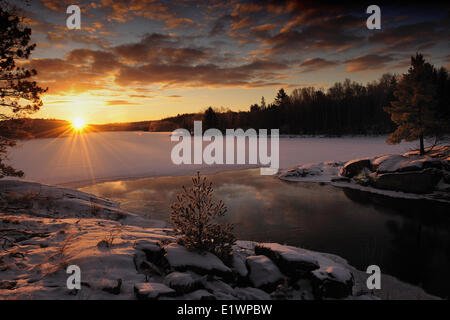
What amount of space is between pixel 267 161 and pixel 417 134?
14469 millimetres

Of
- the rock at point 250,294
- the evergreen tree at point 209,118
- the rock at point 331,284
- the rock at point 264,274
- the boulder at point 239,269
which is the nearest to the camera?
the rock at point 250,294

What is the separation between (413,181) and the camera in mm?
15602

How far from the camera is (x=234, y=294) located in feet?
15.7

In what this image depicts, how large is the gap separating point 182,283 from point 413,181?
17175 mm

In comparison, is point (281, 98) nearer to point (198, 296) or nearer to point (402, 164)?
point (402, 164)

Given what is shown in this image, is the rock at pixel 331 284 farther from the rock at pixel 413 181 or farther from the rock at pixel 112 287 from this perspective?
the rock at pixel 413 181

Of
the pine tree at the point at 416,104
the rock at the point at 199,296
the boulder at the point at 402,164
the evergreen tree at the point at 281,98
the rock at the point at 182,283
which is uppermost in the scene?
the evergreen tree at the point at 281,98

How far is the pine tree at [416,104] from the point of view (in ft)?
63.9

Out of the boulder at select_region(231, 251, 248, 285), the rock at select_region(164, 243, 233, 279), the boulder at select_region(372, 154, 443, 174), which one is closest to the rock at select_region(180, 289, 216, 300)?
the rock at select_region(164, 243, 233, 279)

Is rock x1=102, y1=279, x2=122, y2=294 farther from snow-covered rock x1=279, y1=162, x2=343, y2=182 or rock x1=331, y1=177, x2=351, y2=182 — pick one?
rock x1=331, y1=177, x2=351, y2=182

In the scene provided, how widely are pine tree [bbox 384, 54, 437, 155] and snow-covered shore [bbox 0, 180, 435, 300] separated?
18.4 meters

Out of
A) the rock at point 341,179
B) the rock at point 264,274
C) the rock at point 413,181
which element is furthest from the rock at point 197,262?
the rock at point 341,179

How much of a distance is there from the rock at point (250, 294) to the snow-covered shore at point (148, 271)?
2 cm

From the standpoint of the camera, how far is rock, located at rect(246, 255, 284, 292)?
5.28 metres
